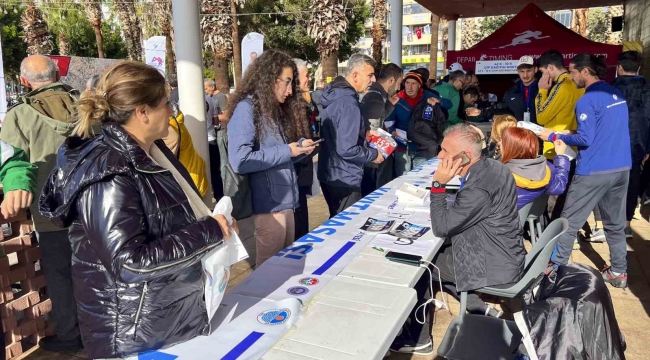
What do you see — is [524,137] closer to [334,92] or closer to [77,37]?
[334,92]

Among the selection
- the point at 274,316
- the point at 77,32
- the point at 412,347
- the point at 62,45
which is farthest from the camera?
the point at 77,32

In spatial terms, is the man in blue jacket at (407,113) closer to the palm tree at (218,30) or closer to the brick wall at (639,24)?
the brick wall at (639,24)

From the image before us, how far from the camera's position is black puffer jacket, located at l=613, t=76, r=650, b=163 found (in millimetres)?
4992

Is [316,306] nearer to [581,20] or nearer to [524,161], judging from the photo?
[524,161]

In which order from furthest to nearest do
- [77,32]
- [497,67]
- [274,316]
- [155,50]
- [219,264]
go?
1. [77,32]
2. [497,67]
3. [155,50]
4. [274,316]
5. [219,264]

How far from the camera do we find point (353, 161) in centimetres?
360

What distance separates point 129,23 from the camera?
93.9 ft

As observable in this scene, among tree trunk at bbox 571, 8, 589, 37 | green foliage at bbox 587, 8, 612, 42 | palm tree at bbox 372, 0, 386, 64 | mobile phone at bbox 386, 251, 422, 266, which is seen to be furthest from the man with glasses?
green foliage at bbox 587, 8, 612, 42

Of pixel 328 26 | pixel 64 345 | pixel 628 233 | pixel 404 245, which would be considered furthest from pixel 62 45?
pixel 404 245

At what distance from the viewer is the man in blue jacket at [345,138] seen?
345cm

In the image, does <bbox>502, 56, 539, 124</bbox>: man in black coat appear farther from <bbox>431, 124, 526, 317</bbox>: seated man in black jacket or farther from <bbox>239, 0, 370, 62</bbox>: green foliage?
<bbox>239, 0, 370, 62</bbox>: green foliage

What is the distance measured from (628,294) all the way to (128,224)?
3.79 meters

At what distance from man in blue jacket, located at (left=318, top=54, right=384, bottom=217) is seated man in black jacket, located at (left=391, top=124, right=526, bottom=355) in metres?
0.87

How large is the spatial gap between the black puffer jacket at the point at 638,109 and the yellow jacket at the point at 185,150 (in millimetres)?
4427
